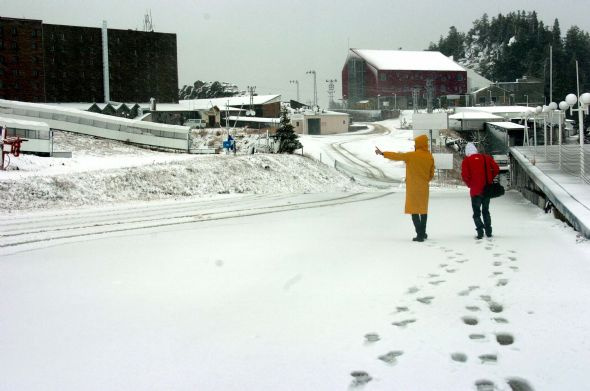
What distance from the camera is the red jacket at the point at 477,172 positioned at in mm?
10609

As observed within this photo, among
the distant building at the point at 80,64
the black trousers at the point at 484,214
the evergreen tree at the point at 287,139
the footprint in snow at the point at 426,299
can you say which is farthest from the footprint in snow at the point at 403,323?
the distant building at the point at 80,64

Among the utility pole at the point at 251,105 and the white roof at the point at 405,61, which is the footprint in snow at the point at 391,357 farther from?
the white roof at the point at 405,61

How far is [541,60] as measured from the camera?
138 meters

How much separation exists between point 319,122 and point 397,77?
106 feet

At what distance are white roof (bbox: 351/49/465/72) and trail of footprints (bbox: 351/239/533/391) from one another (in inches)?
4192

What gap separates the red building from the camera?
112 m

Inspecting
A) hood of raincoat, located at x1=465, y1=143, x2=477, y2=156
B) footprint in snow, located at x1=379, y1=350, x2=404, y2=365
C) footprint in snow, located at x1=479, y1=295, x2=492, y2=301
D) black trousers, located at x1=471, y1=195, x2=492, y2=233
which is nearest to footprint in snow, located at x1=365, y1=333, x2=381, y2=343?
footprint in snow, located at x1=379, y1=350, x2=404, y2=365

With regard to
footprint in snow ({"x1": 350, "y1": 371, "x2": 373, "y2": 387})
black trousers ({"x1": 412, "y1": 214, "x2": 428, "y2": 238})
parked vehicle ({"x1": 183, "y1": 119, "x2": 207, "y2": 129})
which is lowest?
footprint in snow ({"x1": 350, "y1": 371, "x2": 373, "y2": 387})

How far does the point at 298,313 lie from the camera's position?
588 cm

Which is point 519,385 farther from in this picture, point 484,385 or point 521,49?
point 521,49

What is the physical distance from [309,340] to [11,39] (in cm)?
6269

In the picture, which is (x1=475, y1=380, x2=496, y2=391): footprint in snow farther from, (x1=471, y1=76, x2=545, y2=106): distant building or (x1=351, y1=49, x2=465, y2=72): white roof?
(x1=351, y1=49, x2=465, y2=72): white roof

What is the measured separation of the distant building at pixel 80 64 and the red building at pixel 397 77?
49.0 metres

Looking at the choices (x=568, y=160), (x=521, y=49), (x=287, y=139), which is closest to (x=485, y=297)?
(x=568, y=160)
